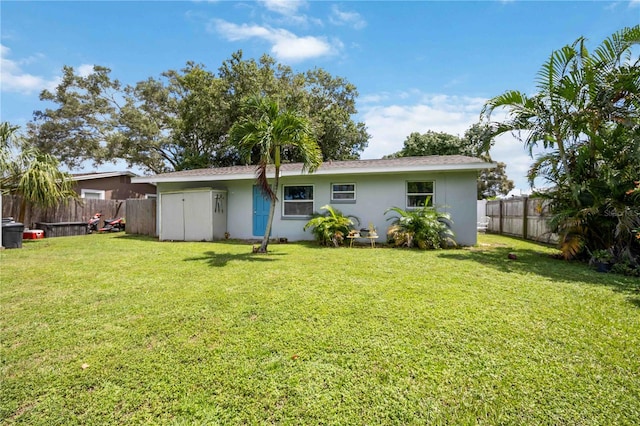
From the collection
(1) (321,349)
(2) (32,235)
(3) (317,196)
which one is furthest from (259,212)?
(1) (321,349)

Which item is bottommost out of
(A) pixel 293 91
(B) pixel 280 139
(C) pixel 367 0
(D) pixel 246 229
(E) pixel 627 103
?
(D) pixel 246 229

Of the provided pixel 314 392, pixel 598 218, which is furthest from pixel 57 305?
pixel 598 218

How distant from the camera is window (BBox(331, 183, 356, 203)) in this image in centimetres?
1087

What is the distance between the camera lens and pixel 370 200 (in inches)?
420

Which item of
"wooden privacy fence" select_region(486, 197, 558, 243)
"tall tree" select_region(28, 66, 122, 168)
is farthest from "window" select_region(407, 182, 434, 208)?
"tall tree" select_region(28, 66, 122, 168)

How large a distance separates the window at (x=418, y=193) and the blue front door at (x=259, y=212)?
5284 millimetres

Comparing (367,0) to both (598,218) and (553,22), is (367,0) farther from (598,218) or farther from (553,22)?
(598,218)

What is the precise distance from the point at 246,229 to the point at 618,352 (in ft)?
35.5

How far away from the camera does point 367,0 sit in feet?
26.5

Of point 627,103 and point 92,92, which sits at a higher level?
point 92,92

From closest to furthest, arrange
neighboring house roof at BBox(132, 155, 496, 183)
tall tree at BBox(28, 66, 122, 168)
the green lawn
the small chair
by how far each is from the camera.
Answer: the green lawn → neighboring house roof at BBox(132, 155, 496, 183) → the small chair → tall tree at BBox(28, 66, 122, 168)

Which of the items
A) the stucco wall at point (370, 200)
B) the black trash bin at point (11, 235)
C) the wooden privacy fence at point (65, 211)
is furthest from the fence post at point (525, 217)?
the wooden privacy fence at point (65, 211)

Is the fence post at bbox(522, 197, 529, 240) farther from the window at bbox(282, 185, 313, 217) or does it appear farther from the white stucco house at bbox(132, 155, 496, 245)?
the window at bbox(282, 185, 313, 217)

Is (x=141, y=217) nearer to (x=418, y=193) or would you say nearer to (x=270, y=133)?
(x=270, y=133)
